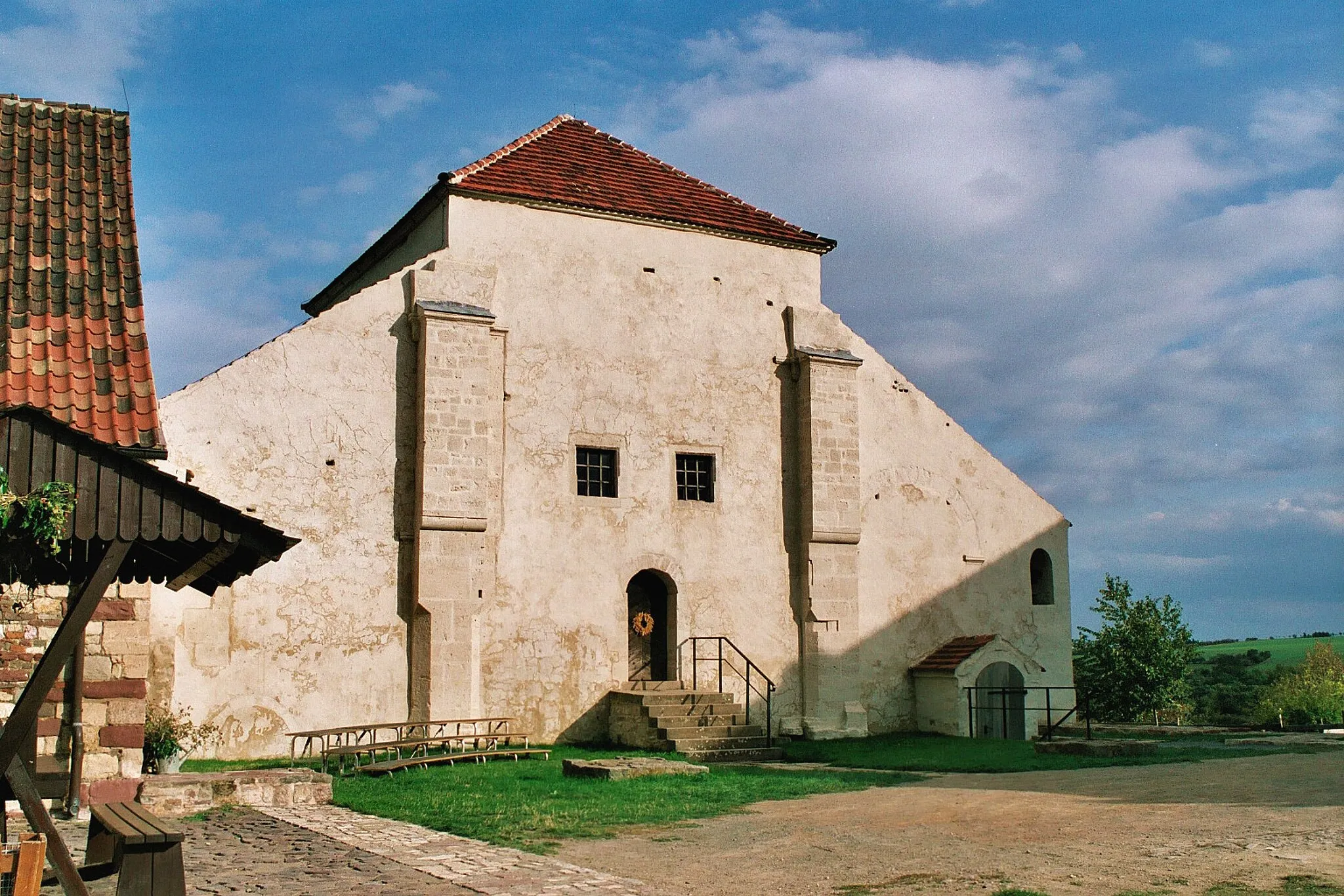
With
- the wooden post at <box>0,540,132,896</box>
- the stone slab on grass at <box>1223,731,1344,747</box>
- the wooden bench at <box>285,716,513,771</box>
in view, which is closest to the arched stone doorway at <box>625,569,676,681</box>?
the wooden bench at <box>285,716,513,771</box>

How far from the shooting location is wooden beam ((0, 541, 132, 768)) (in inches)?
234

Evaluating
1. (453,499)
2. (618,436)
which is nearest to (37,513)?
(453,499)

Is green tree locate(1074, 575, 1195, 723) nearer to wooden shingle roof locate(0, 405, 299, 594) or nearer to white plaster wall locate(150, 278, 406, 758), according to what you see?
white plaster wall locate(150, 278, 406, 758)

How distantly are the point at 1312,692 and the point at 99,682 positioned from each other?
100 ft

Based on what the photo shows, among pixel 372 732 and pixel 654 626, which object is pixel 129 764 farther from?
pixel 654 626

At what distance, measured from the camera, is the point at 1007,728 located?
21.3 meters

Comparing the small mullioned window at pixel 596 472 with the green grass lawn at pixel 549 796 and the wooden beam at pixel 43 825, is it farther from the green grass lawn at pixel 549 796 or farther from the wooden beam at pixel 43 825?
the wooden beam at pixel 43 825

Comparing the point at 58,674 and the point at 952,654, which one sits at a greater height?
the point at 58,674

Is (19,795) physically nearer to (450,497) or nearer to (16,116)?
(16,116)

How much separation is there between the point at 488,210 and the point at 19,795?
14.5m

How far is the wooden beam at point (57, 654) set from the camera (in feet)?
19.5

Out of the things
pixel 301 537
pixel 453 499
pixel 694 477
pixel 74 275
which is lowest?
pixel 301 537

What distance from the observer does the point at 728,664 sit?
67.2 ft

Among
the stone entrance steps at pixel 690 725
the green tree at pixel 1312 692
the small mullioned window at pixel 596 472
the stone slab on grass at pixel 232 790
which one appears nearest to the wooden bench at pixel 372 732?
the stone entrance steps at pixel 690 725
